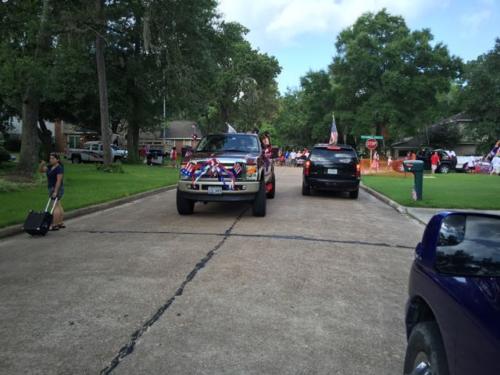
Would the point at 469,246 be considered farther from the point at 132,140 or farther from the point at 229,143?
the point at 132,140

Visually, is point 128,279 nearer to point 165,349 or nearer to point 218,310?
point 218,310

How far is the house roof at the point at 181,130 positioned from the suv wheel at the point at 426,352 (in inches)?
2876

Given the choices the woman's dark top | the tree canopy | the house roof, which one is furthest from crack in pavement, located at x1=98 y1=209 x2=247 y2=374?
the house roof

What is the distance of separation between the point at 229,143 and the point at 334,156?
5100mm

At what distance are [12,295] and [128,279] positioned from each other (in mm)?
1279

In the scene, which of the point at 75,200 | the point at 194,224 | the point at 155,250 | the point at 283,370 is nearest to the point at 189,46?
the point at 75,200

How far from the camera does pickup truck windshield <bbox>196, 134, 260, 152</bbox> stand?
12.0 meters

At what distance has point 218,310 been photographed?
4.88 meters

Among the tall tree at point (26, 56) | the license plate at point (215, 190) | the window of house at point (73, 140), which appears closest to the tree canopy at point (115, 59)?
the tall tree at point (26, 56)

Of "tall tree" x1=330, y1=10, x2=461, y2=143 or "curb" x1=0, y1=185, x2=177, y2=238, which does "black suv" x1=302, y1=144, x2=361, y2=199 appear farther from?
"tall tree" x1=330, y1=10, x2=461, y2=143

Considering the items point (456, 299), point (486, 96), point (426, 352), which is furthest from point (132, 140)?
point (456, 299)

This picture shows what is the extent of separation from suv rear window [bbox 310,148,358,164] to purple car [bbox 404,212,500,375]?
42.7 ft

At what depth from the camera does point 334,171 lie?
15891 millimetres

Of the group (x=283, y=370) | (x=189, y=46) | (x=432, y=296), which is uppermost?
(x=189, y=46)
